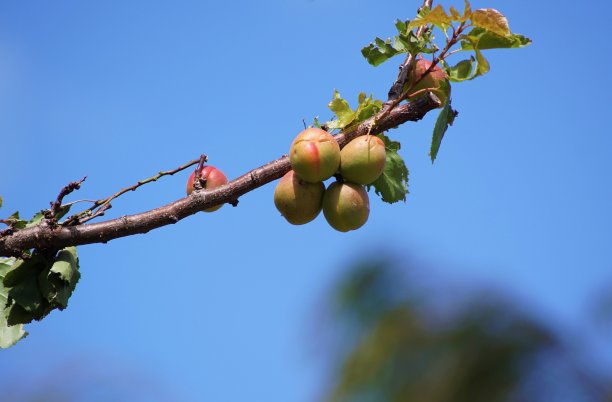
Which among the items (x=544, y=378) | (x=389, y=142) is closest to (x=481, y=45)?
(x=389, y=142)

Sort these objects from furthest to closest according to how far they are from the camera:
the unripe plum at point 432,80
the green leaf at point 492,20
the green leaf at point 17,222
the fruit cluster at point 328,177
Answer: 1. the green leaf at point 17,222
2. the unripe plum at point 432,80
3. the fruit cluster at point 328,177
4. the green leaf at point 492,20

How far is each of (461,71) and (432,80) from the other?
16 centimetres

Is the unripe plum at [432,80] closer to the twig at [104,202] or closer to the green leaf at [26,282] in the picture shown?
the twig at [104,202]

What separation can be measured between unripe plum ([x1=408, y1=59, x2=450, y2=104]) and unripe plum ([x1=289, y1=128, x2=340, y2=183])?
407mm

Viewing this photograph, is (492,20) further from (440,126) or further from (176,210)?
(176,210)

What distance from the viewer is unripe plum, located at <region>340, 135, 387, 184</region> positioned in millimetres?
2783

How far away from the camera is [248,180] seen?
9.14 feet

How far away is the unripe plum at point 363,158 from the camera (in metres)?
2.78

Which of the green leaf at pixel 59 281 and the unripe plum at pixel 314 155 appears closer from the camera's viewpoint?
the unripe plum at pixel 314 155

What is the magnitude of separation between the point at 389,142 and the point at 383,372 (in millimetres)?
1642

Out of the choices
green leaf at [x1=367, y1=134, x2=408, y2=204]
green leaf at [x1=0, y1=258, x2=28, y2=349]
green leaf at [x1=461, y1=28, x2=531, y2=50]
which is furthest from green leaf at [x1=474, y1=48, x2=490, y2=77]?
green leaf at [x1=0, y1=258, x2=28, y2=349]

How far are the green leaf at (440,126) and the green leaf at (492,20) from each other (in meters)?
0.37

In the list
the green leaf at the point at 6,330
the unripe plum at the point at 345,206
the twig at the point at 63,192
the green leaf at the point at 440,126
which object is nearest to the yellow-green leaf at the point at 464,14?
the green leaf at the point at 440,126

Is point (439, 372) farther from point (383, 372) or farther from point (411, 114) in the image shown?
point (411, 114)
